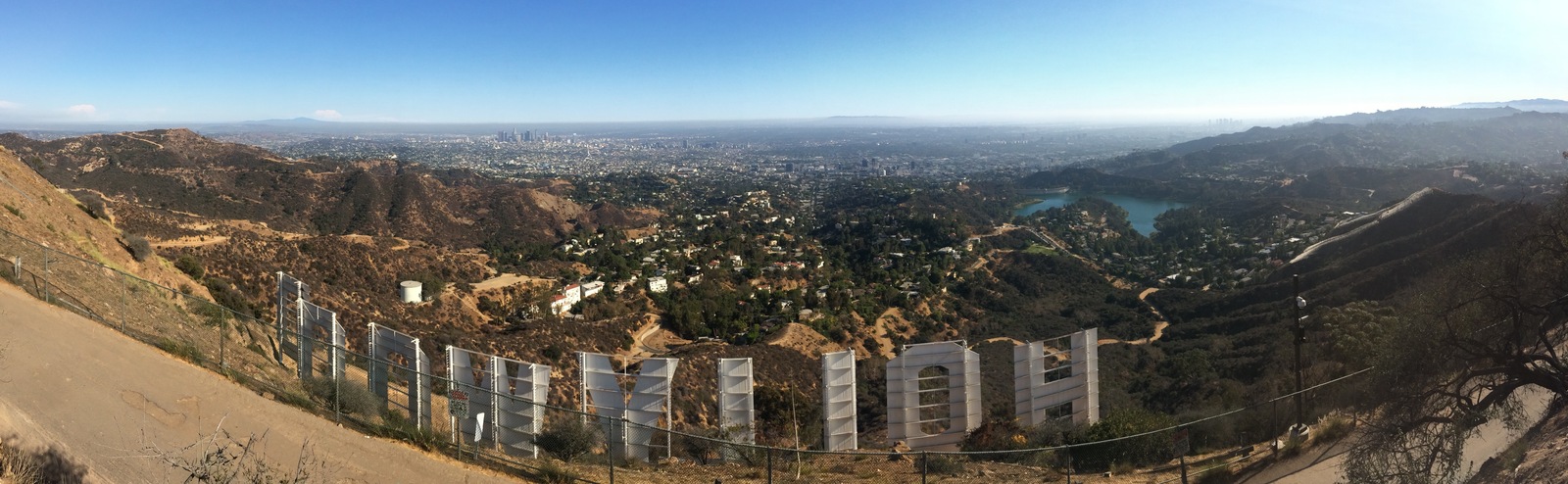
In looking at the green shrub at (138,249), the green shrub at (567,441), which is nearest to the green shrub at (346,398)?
the green shrub at (567,441)

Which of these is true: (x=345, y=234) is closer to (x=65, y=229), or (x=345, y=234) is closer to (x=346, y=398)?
(x=65, y=229)

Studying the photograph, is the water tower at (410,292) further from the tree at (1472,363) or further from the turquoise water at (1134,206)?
the turquoise water at (1134,206)

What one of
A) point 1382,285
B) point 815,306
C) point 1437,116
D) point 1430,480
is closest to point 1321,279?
point 1382,285

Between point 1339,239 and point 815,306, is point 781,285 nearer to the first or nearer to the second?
point 815,306

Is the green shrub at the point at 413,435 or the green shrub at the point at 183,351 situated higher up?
the green shrub at the point at 183,351

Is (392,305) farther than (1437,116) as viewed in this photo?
No

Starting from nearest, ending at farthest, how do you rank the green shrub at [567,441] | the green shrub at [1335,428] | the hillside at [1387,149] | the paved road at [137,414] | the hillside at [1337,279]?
the paved road at [137,414], the green shrub at [567,441], the green shrub at [1335,428], the hillside at [1337,279], the hillside at [1387,149]
